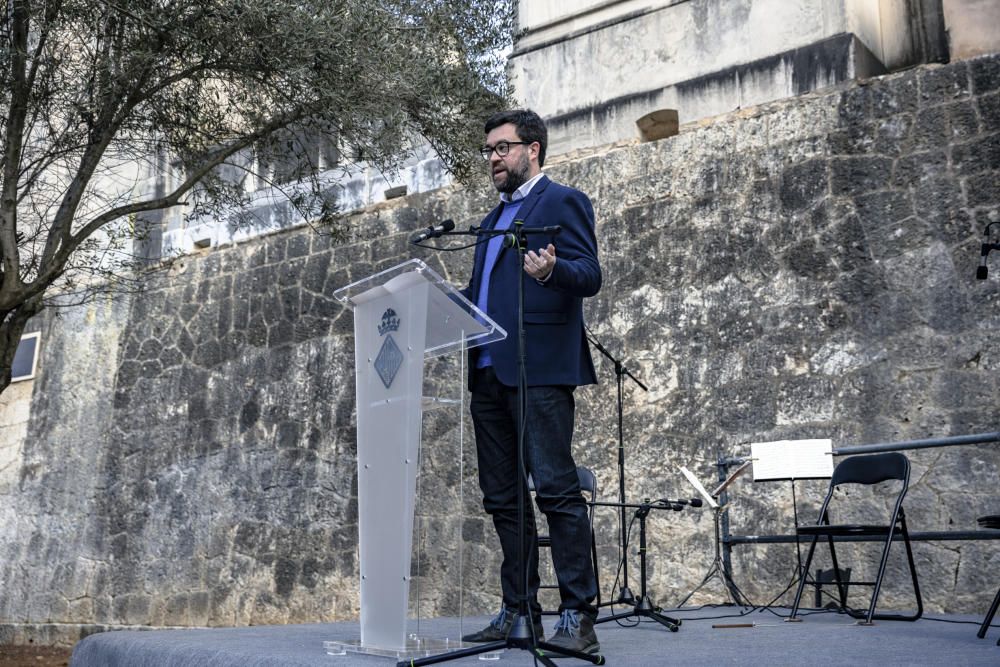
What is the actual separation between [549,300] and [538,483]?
0.57m

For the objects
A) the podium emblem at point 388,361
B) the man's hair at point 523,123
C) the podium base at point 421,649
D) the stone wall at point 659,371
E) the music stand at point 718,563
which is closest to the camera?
the podium base at point 421,649

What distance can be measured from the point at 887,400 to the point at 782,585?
50.0 inches

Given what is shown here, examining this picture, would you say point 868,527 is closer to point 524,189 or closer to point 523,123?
point 524,189

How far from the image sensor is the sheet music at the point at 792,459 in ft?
19.5

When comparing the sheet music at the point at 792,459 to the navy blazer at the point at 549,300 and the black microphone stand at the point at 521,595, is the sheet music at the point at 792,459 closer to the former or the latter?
the navy blazer at the point at 549,300

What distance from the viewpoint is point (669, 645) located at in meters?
3.83

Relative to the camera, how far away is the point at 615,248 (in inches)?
307

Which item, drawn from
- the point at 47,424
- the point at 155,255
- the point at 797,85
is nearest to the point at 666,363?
the point at 797,85

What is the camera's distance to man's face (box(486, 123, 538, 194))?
11.6 ft

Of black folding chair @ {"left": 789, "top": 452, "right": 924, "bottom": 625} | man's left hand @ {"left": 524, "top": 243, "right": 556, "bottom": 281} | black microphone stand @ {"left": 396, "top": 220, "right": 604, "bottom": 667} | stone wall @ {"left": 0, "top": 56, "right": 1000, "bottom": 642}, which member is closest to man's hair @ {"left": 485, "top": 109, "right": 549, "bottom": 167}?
black microphone stand @ {"left": 396, "top": 220, "right": 604, "bottom": 667}

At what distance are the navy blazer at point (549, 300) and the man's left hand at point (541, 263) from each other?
166mm

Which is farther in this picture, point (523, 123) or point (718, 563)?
point (718, 563)

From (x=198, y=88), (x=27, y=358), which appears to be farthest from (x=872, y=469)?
(x=27, y=358)

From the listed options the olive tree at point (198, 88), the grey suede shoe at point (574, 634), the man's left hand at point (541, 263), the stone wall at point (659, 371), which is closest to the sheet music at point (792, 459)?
the stone wall at point (659, 371)
